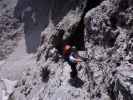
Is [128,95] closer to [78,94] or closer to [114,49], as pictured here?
[114,49]

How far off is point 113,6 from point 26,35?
23.1m

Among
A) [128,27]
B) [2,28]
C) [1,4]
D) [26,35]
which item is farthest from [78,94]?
[1,4]

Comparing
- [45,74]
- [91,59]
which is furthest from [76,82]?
[45,74]

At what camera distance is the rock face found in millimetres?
11008

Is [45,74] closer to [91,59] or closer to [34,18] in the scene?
[91,59]

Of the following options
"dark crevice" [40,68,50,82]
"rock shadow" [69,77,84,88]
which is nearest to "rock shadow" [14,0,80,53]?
"dark crevice" [40,68,50,82]

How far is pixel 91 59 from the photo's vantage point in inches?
533

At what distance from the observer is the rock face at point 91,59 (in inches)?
433

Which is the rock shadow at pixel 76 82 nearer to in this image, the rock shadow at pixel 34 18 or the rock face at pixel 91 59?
the rock face at pixel 91 59

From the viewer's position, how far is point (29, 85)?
1859cm

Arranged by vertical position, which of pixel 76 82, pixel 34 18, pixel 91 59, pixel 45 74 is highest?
pixel 91 59

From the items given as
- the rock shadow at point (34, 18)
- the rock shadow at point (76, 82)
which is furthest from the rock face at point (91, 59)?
the rock shadow at point (34, 18)

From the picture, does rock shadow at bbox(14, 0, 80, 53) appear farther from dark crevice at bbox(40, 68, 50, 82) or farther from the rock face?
dark crevice at bbox(40, 68, 50, 82)

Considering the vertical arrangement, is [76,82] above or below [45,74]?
above
